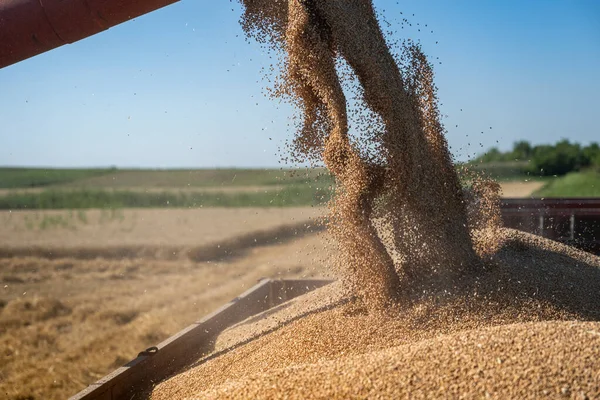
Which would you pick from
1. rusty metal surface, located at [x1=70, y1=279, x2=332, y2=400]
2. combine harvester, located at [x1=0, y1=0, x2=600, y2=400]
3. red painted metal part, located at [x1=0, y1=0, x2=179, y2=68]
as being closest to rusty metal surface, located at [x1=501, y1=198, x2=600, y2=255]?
rusty metal surface, located at [x1=70, y1=279, x2=332, y2=400]

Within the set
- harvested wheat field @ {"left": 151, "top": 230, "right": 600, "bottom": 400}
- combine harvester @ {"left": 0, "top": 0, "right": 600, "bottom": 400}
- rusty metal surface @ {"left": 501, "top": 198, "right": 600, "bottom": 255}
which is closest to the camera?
harvested wheat field @ {"left": 151, "top": 230, "right": 600, "bottom": 400}

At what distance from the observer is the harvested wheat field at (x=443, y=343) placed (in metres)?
2.38

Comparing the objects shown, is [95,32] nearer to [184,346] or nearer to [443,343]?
[184,346]

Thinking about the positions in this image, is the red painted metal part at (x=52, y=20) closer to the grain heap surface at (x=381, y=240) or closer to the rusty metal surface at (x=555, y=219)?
the grain heap surface at (x=381, y=240)

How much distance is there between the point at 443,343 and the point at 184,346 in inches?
84.6

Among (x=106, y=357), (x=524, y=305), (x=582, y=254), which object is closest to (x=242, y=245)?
(x=106, y=357)

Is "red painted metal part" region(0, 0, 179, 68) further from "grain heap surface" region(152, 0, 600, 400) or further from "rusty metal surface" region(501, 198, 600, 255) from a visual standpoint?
"rusty metal surface" region(501, 198, 600, 255)

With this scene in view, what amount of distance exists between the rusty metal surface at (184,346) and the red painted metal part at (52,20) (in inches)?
85.0

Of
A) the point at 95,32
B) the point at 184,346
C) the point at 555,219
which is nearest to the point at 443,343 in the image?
the point at 184,346

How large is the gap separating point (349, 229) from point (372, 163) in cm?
49

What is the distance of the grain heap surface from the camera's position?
346 centimetres

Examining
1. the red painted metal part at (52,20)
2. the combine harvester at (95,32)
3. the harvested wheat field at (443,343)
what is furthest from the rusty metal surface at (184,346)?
the red painted metal part at (52,20)

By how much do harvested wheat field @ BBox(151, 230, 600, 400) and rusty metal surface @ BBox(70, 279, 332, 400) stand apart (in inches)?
6.6

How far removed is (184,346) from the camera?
4.18 m
